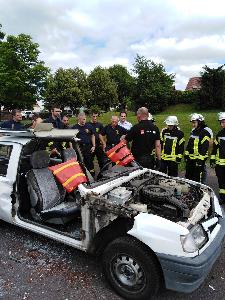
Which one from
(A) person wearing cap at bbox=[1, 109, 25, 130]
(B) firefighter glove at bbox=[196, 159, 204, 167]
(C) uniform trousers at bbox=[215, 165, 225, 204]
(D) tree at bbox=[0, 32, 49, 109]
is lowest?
(C) uniform trousers at bbox=[215, 165, 225, 204]

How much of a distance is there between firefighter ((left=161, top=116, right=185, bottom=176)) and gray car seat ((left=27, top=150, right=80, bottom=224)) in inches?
117

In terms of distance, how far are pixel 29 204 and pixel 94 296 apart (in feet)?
5.83

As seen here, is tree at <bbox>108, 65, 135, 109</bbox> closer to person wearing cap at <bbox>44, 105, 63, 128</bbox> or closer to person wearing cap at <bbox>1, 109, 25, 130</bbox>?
person wearing cap at <bbox>44, 105, 63, 128</bbox>

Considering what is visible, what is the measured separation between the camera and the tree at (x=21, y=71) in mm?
31641

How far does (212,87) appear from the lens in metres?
40.5

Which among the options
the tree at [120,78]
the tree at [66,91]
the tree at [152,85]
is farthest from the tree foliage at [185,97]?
the tree at [120,78]

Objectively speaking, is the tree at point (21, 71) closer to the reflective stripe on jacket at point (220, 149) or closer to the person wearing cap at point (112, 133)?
the person wearing cap at point (112, 133)

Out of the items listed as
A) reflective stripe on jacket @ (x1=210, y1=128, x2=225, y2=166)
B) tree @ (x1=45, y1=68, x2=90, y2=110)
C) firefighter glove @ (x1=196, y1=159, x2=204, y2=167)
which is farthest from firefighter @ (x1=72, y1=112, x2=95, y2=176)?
tree @ (x1=45, y1=68, x2=90, y2=110)

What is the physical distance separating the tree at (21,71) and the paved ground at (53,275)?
28.9 meters

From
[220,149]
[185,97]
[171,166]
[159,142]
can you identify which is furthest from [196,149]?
[185,97]

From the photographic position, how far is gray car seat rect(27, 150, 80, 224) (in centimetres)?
429

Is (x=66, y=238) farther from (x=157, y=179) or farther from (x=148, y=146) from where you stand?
(x=148, y=146)

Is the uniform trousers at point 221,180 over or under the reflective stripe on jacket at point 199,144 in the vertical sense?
under

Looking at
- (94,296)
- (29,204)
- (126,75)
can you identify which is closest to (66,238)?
(94,296)
